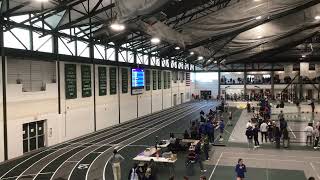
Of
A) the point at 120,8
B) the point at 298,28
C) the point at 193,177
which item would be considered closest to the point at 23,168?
the point at 193,177

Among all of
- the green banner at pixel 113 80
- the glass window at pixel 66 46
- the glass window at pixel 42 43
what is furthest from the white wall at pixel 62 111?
the glass window at pixel 66 46

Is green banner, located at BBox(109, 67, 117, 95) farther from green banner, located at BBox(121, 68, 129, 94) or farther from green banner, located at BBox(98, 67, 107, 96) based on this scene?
green banner, located at BBox(121, 68, 129, 94)

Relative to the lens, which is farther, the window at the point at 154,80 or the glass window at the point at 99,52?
the window at the point at 154,80

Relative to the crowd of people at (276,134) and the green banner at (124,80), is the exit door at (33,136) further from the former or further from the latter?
the crowd of people at (276,134)

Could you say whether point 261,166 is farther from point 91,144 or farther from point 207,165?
point 91,144

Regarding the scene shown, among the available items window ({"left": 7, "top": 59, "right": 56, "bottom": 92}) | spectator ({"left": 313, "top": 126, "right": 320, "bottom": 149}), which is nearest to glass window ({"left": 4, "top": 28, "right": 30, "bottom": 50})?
Answer: window ({"left": 7, "top": 59, "right": 56, "bottom": 92})

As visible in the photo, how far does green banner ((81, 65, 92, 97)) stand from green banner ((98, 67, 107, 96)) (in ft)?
5.86

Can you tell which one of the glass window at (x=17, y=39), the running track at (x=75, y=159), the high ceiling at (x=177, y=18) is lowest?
the running track at (x=75, y=159)

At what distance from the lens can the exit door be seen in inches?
823

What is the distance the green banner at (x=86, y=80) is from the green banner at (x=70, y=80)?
4.10 feet

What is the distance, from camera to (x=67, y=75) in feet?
81.3

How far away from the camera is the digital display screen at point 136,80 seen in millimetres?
34281

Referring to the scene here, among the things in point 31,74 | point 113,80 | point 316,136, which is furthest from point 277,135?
point 113,80

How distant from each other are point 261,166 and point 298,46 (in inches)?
1393
